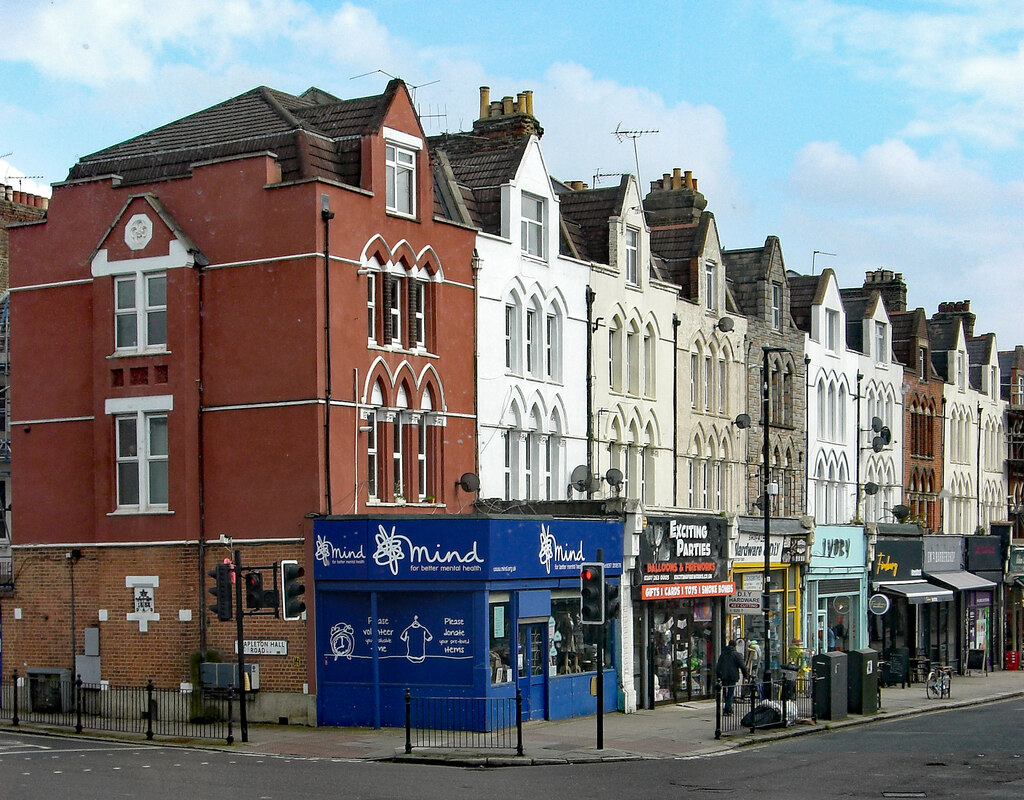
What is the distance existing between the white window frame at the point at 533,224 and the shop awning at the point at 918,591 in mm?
19894

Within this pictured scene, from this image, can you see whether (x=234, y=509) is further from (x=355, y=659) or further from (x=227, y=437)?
(x=355, y=659)

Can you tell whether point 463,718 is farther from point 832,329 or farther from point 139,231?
Answer: point 832,329

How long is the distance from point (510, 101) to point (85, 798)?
2614 cm

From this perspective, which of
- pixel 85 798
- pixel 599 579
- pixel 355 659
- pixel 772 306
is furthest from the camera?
pixel 772 306

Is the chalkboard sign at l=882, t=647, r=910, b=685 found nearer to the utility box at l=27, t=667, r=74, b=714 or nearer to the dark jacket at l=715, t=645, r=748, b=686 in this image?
the dark jacket at l=715, t=645, r=748, b=686

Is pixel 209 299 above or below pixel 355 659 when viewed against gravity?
above

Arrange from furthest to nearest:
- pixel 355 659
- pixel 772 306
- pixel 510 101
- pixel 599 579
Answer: pixel 772 306 < pixel 510 101 < pixel 355 659 < pixel 599 579

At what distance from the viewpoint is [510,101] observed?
41.8 metres

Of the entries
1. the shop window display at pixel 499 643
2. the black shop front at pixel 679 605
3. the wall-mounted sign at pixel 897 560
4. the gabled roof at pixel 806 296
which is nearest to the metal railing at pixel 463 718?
the shop window display at pixel 499 643

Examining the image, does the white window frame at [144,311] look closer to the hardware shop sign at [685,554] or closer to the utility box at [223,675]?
the utility box at [223,675]

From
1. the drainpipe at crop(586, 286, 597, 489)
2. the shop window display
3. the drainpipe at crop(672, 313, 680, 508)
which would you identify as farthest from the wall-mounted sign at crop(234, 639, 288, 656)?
the drainpipe at crop(672, 313, 680, 508)

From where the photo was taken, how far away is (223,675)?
1235 inches

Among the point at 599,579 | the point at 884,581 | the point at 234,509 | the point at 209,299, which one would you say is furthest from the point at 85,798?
the point at 884,581

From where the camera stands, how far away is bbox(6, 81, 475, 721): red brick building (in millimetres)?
31516
